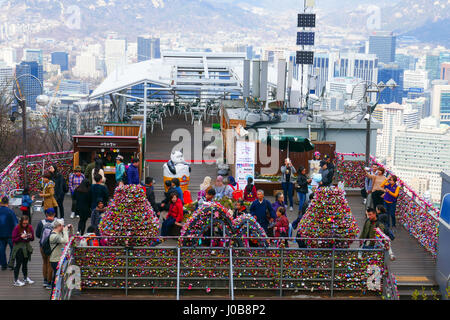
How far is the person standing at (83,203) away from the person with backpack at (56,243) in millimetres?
2742

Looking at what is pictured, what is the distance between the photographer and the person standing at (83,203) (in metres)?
13.8

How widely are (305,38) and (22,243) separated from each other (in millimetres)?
22373

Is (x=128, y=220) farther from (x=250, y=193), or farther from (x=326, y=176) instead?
(x=326, y=176)

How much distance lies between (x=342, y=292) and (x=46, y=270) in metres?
5.11

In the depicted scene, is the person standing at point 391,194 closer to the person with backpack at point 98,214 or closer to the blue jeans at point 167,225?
the blue jeans at point 167,225

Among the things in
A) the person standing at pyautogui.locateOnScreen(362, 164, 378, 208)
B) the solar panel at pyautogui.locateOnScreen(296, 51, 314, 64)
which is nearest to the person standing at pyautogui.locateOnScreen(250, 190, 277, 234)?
the person standing at pyautogui.locateOnScreen(362, 164, 378, 208)

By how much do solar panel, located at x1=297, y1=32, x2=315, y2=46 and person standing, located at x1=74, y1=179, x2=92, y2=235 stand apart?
19133mm

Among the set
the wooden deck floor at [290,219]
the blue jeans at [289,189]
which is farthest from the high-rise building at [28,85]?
the blue jeans at [289,189]

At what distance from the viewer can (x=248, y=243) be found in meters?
11.8

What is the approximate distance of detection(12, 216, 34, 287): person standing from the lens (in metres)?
11.1

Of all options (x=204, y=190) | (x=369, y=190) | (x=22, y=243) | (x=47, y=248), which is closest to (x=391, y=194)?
(x=369, y=190)

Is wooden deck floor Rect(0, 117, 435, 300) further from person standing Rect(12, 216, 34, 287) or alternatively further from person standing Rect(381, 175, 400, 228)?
person standing Rect(381, 175, 400, 228)

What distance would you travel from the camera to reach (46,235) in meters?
10.9
